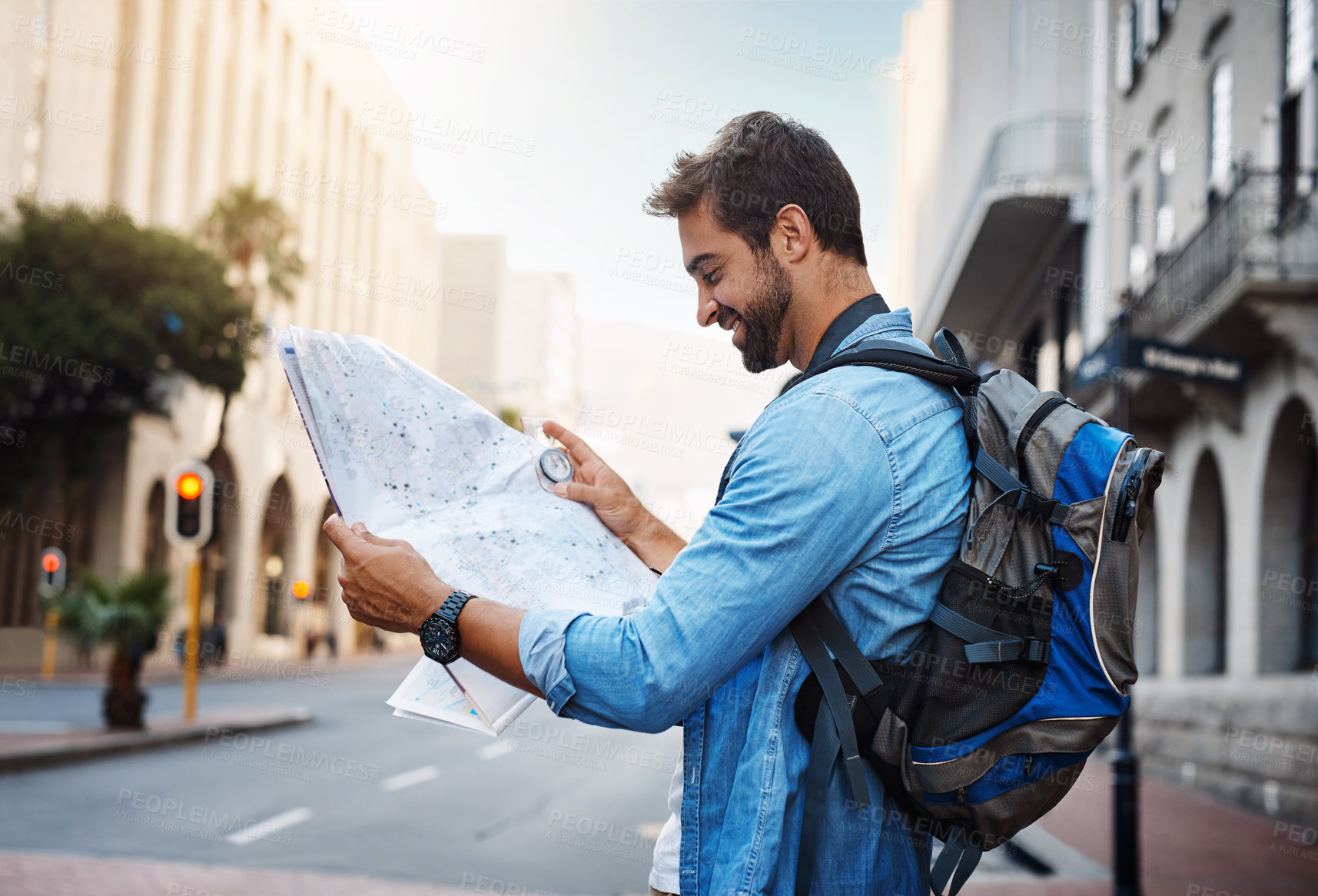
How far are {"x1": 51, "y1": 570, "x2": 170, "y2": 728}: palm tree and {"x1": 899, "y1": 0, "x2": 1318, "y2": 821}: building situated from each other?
12.0 metres

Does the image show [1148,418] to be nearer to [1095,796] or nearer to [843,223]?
[1095,796]

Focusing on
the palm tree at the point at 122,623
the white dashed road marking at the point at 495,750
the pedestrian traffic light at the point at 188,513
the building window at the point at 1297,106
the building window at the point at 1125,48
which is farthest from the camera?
the building window at the point at 1125,48

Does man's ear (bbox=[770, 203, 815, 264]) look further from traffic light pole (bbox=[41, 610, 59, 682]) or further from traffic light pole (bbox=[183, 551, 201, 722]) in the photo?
traffic light pole (bbox=[41, 610, 59, 682])

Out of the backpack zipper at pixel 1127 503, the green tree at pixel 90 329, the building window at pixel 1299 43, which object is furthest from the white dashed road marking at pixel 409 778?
the green tree at pixel 90 329

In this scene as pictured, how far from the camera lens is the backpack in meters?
1.57

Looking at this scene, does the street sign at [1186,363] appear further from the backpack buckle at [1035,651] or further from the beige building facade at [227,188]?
the beige building facade at [227,188]

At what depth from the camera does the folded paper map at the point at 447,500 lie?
72.6 inches

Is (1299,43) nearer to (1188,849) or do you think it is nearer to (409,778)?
(1188,849)

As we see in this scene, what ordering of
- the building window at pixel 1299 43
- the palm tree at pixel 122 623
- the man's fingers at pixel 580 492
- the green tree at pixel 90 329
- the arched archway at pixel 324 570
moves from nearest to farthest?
the man's fingers at pixel 580 492
the building window at pixel 1299 43
the palm tree at pixel 122 623
the green tree at pixel 90 329
the arched archway at pixel 324 570

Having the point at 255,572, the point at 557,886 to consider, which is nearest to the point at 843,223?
the point at 557,886

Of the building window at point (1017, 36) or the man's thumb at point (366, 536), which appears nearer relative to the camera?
the man's thumb at point (366, 536)

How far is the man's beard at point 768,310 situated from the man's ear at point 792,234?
0.07 ft

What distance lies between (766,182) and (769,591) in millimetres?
675

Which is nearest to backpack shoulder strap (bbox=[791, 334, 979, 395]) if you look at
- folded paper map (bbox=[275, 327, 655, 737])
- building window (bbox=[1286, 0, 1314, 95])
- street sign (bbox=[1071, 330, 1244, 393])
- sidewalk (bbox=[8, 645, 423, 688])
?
folded paper map (bbox=[275, 327, 655, 737])
